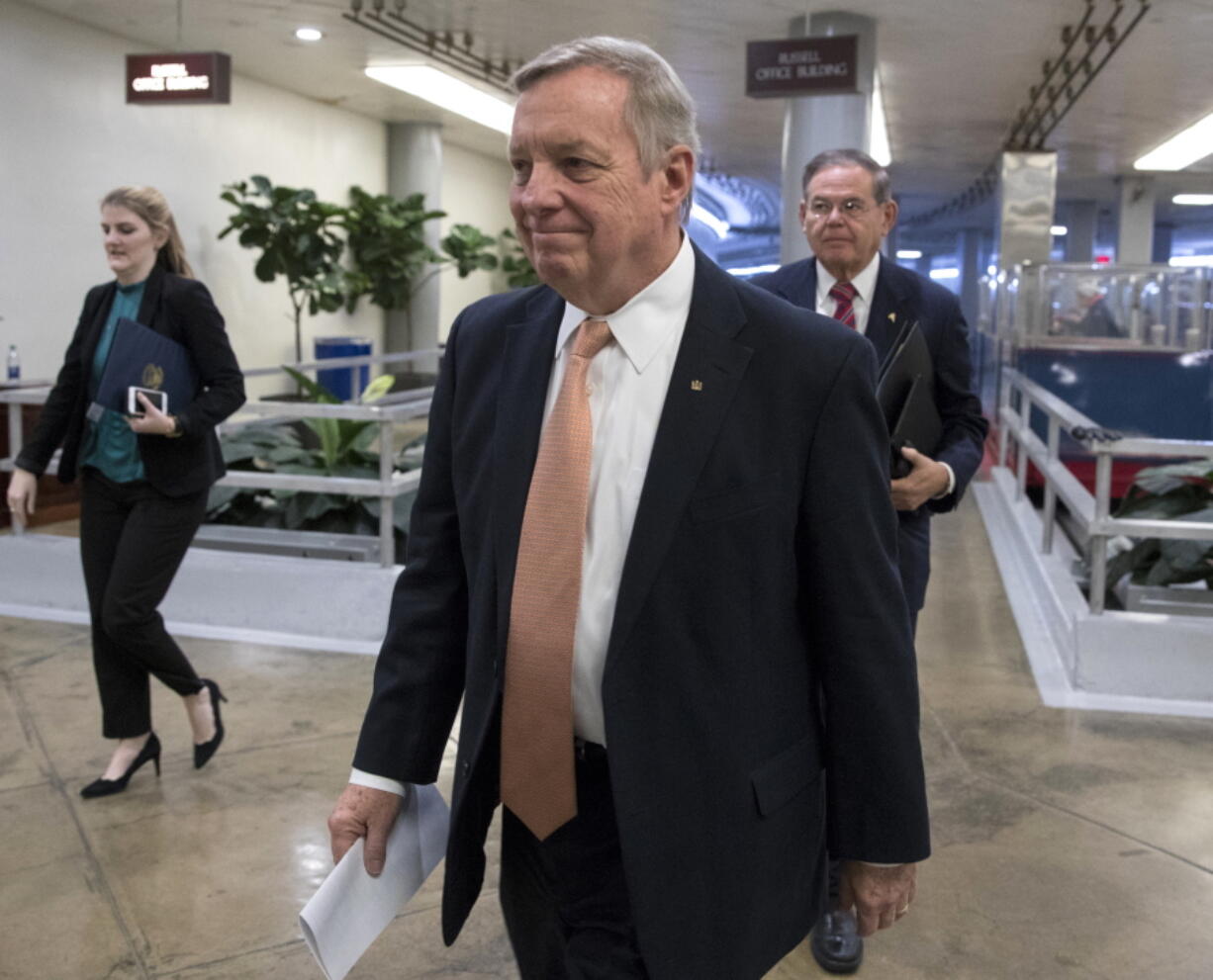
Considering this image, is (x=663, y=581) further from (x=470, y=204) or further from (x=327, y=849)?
(x=470, y=204)

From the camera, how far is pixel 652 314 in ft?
4.96

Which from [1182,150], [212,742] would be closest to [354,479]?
[212,742]

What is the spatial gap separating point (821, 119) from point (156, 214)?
6.54 meters

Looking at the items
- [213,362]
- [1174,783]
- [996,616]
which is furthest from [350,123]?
[1174,783]

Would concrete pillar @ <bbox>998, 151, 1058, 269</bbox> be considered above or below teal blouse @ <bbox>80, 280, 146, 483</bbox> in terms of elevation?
above

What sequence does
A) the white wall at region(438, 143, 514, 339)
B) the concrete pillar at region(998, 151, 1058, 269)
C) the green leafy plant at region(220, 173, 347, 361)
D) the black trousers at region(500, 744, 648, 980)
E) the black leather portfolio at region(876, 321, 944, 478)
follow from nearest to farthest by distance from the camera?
the black trousers at region(500, 744, 648, 980)
the black leather portfolio at region(876, 321, 944, 478)
the green leafy plant at region(220, 173, 347, 361)
the concrete pillar at region(998, 151, 1058, 269)
the white wall at region(438, 143, 514, 339)

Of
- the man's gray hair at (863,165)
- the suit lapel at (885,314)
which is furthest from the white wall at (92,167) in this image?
the suit lapel at (885,314)

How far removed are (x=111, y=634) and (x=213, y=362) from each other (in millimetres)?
820

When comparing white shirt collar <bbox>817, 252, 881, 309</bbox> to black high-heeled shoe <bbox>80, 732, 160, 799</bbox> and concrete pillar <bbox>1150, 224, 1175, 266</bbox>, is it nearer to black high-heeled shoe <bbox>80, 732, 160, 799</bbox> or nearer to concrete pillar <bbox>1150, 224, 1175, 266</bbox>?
black high-heeled shoe <bbox>80, 732, 160, 799</bbox>

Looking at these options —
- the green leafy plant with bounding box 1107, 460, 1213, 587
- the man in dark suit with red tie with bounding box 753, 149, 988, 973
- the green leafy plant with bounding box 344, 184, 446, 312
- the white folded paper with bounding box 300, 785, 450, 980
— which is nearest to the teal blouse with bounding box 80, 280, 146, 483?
the man in dark suit with red tie with bounding box 753, 149, 988, 973

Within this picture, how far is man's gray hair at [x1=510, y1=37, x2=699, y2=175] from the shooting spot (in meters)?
1.41

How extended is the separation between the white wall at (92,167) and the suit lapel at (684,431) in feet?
29.8

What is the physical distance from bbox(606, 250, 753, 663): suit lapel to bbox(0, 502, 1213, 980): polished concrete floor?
178 centimetres

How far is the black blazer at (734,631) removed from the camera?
56.2 inches
